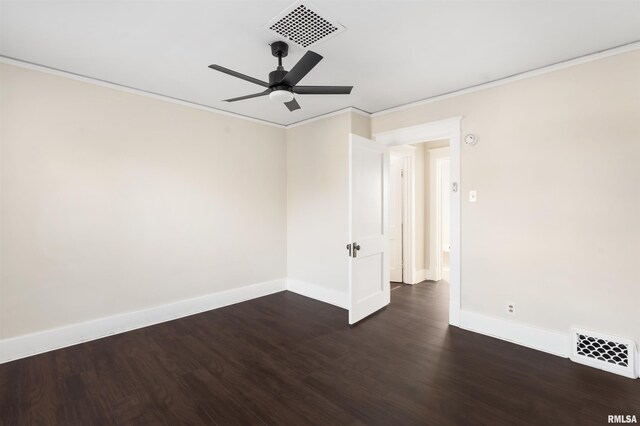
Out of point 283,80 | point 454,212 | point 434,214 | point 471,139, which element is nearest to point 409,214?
point 434,214

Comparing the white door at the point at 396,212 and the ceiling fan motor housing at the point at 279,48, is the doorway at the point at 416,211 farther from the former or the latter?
the ceiling fan motor housing at the point at 279,48

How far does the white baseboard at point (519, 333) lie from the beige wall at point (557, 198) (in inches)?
2.9

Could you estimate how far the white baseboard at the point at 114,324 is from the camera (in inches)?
108

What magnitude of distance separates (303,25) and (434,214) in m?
4.24

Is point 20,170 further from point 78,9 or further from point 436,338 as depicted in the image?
point 436,338

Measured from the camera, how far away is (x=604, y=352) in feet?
8.32

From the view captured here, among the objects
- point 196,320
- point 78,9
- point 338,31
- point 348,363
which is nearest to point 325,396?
point 348,363

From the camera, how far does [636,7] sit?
1.97 meters

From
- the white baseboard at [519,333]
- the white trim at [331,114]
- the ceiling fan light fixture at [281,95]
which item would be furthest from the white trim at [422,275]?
the ceiling fan light fixture at [281,95]

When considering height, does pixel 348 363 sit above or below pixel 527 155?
below

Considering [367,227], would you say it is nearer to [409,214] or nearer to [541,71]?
[409,214]

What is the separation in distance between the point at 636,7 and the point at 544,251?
1.97 metres

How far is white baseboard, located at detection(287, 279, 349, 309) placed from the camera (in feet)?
13.5

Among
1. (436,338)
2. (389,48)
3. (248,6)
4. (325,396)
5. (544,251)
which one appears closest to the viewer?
(248,6)
